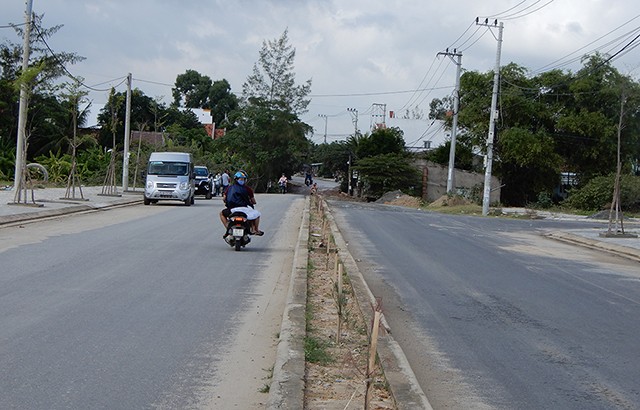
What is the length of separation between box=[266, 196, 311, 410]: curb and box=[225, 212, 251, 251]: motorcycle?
5119 mm

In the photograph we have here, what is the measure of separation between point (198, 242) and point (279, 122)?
59259mm

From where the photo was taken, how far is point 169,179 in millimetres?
34000

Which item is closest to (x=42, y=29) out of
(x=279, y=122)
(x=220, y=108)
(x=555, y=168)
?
(x=279, y=122)

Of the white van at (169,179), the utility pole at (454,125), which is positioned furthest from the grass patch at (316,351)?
the utility pole at (454,125)

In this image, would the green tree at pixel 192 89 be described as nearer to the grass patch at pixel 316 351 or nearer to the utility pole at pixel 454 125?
the utility pole at pixel 454 125

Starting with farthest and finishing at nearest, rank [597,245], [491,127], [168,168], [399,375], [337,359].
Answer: [491,127] < [168,168] < [597,245] < [337,359] < [399,375]

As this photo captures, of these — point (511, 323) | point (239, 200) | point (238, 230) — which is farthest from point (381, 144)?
point (511, 323)

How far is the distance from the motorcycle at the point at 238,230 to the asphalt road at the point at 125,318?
0.34m

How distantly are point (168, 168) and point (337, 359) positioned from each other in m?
28.4

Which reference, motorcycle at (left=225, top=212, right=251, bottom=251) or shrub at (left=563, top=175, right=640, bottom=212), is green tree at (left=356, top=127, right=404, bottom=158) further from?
motorcycle at (left=225, top=212, right=251, bottom=251)

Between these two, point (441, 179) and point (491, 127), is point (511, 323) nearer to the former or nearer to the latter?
point (491, 127)

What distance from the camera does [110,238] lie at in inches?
683

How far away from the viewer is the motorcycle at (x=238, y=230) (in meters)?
16.4

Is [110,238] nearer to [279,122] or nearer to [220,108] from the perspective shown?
[279,122]
